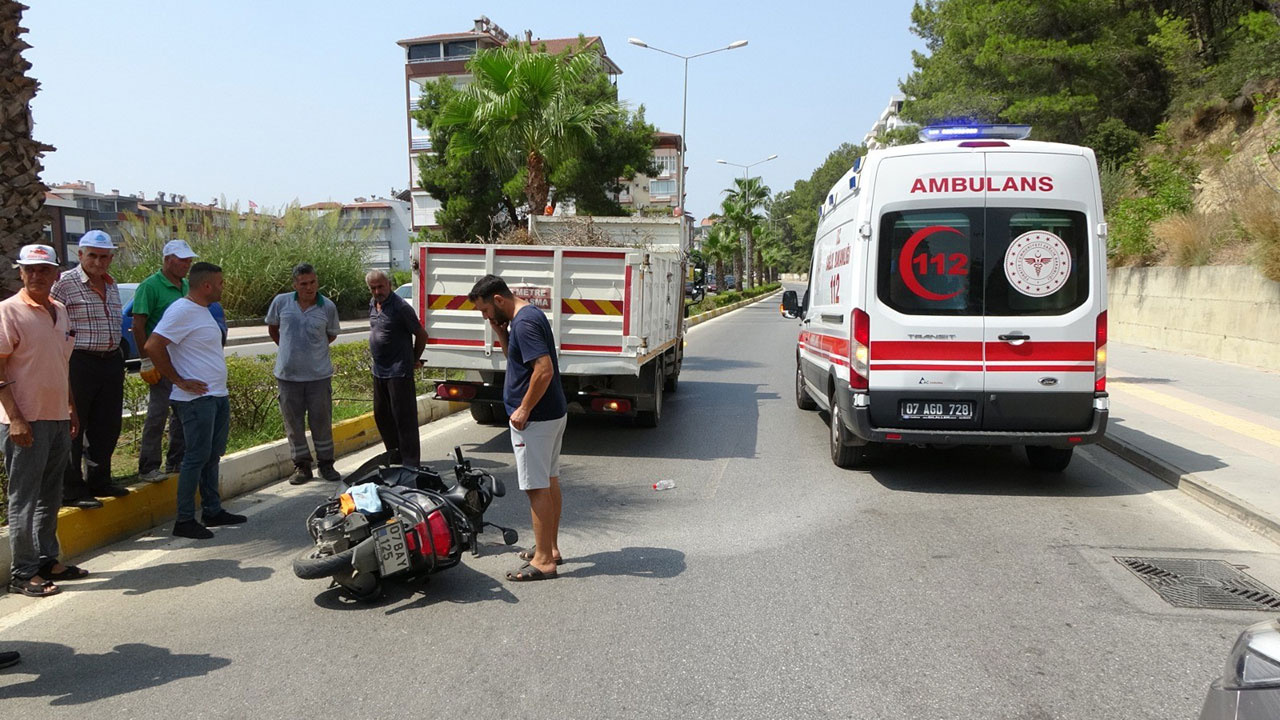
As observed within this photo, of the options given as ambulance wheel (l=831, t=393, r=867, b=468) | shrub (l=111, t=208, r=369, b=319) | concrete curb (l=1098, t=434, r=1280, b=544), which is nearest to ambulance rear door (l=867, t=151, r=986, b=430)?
ambulance wheel (l=831, t=393, r=867, b=468)

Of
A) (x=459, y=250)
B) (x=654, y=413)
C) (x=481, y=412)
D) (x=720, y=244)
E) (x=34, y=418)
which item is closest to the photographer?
(x=34, y=418)

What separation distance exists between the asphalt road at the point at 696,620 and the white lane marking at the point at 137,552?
0.03 meters

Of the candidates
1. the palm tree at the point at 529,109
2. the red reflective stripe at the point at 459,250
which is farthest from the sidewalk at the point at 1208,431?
the palm tree at the point at 529,109

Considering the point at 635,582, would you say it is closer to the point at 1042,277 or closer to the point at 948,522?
the point at 948,522

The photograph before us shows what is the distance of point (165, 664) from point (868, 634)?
10.3ft

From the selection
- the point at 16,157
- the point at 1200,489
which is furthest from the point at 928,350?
the point at 16,157

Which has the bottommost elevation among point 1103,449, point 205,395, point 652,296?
point 1103,449

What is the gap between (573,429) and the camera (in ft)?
33.0

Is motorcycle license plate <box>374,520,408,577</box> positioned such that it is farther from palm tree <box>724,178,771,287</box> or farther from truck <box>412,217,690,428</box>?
palm tree <box>724,178,771,287</box>

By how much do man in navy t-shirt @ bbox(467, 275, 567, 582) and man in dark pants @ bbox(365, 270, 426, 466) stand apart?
99.4 inches

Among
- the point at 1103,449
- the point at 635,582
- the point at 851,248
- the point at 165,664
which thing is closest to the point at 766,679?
the point at 635,582

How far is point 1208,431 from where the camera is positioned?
938cm

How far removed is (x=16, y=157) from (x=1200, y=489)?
8.82m

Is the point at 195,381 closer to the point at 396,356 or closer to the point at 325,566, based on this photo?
the point at 396,356
